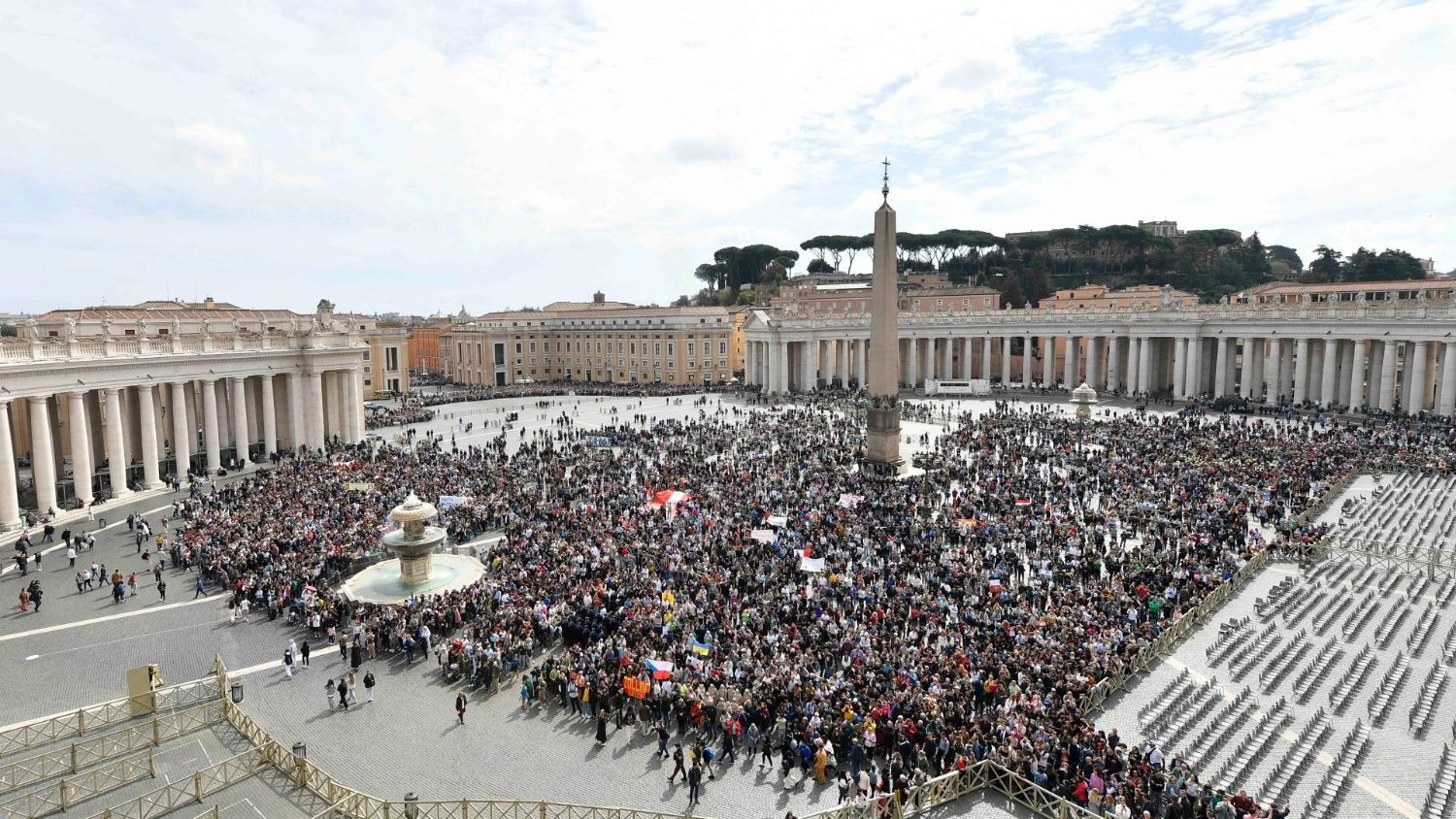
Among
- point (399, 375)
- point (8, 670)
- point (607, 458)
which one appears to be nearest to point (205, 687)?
point (8, 670)

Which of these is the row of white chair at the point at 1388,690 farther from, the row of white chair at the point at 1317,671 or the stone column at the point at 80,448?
the stone column at the point at 80,448

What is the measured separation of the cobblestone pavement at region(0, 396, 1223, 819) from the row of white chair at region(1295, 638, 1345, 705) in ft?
22.4

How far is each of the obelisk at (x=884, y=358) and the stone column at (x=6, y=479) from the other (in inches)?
1182

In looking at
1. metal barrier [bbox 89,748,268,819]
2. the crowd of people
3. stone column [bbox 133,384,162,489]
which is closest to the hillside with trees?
the crowd of people

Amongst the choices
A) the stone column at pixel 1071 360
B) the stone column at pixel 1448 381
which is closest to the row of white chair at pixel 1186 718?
the stone column at pixel 1448 381

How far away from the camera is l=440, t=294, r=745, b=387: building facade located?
86625 mm

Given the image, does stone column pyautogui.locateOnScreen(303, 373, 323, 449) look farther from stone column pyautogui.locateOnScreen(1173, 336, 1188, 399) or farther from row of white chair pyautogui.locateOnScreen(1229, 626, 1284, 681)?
stone column pyautogui.locateOnScreen(1173, 336, 1188, 399)

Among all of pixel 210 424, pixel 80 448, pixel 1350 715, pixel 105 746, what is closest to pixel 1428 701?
pixel 1350 715

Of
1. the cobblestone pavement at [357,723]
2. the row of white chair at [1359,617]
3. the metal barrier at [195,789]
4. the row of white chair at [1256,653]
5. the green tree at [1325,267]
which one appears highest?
the green tree at [1325,267]

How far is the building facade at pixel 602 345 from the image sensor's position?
3410 inches

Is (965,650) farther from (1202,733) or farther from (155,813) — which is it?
(155,813)

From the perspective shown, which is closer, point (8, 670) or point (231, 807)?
point (231, 807)

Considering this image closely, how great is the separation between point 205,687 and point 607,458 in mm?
24428

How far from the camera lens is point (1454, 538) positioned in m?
22.8
